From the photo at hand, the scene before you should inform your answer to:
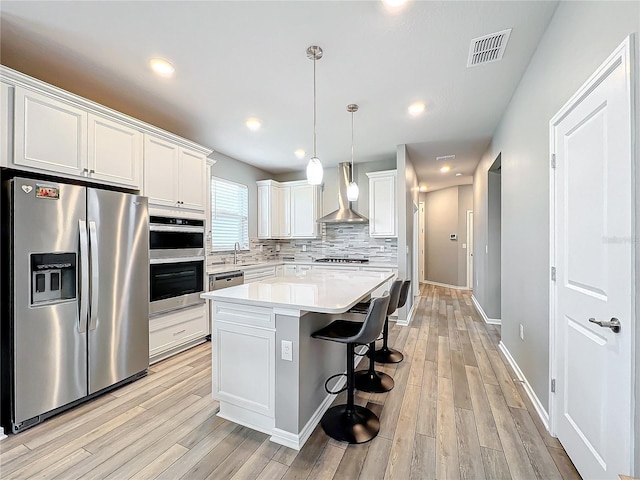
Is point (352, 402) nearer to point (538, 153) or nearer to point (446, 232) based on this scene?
point (538, 153)

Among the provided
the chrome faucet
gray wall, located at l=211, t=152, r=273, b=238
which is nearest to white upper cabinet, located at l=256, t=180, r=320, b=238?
gray wall, located at l=211, t=152, r=273, b=238

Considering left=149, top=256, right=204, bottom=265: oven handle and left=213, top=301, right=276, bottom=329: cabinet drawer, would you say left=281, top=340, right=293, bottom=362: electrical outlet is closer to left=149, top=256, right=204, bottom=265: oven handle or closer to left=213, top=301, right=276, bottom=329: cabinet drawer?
left=213, top=301, right=276, bottom=329: cabinet drawer

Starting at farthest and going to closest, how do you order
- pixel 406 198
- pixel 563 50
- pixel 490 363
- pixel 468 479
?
pixel 406 198
pixel 490 363
pixel 563 50
pixel 468 479

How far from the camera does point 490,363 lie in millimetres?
2936

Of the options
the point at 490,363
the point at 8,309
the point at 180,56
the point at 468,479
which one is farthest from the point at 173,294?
the point at 490,363

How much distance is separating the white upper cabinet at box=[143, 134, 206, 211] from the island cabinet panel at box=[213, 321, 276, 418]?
5.72 feet

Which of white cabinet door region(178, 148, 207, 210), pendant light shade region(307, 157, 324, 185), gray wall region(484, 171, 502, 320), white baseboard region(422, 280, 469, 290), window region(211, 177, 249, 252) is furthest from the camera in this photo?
white baseboard region(422, 280, 469, 290)

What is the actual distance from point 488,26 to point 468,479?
2784mm

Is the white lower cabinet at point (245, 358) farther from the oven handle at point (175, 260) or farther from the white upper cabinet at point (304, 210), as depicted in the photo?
the white upper cabinet at point (304, 210)

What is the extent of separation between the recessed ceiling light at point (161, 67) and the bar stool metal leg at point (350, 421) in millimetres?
2605

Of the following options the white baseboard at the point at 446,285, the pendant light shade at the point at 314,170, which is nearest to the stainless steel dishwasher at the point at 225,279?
the pendant light shade at the point at 314,170

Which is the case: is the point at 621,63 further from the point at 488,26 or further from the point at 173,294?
the point at 173,294

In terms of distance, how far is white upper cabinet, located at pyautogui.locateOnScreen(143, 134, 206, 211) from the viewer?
286cm

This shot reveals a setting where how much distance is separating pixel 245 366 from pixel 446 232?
742 centimetres
